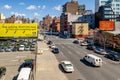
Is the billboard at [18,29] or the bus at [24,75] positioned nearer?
the bus at [24,75]

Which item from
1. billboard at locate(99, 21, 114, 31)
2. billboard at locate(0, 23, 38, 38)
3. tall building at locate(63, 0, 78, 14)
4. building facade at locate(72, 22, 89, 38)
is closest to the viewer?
billboard at locate(0, 23, 38, 38)

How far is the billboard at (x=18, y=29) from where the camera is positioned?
84188 mm

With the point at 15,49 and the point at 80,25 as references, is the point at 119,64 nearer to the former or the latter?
the point at 15,49

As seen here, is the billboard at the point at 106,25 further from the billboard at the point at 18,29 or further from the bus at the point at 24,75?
the bus at the point at 24,75

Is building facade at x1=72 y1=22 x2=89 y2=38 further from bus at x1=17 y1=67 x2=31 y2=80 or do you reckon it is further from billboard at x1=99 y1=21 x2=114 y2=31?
bus at x1=17 y1=67 x2=31 y2=80

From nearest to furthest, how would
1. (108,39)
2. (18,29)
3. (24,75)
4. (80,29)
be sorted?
(24,75) → (108,39) → (18,29) → (80,29)

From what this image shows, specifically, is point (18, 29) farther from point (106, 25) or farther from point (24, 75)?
point (24, 75)

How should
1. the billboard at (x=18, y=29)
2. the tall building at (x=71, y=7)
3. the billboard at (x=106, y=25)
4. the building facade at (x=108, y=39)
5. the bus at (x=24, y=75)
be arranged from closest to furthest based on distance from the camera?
the bus at (x=24, y=75) < the building facade at (x=108, y=39) < the billboard at (x=18, y=29) < the billboard at (x=106, y=25) < the tall building at (x=71, y=7)

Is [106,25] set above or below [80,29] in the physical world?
above

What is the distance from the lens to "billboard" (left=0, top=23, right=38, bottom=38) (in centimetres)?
8419

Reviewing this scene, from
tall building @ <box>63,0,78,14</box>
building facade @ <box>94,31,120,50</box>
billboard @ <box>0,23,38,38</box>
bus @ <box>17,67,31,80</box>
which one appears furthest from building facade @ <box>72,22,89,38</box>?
bus @ <box>17,67,31,80</box>

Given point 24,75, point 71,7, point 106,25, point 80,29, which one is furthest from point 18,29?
point 71,7

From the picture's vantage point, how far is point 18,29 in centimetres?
8444

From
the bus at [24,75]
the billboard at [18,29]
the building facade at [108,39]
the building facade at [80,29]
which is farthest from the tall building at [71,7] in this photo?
the bus at [24,75]
